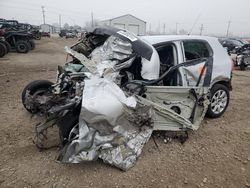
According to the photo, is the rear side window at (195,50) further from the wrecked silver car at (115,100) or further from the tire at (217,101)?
the tire at (217,101)

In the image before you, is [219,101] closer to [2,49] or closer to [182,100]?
[182,100]

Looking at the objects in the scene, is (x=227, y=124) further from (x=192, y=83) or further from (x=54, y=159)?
(x=54, y=159)

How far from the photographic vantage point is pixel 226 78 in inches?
179

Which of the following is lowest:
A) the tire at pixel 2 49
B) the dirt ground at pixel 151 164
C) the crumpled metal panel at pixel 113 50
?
the dirt ground at pixel 151 164

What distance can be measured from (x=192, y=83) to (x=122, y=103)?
1710 millimetres

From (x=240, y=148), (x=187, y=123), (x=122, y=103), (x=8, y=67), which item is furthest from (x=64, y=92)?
(x=8, y=67)

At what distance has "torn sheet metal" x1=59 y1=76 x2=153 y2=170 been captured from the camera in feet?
9.17

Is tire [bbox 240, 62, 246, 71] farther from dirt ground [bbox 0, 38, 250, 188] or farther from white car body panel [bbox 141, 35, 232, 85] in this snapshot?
dirt ground [bbox 0, 38, 250, 188]

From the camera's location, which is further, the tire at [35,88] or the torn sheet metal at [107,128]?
the tire at [35,88]

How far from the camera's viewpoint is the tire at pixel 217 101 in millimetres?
4430

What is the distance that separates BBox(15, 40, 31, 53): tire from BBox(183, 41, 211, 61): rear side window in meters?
12.6

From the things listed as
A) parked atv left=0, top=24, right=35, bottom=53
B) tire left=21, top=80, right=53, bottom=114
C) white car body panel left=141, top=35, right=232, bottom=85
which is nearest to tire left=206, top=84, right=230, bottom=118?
white car body panel left=141, top=35, right=232, bottom=85

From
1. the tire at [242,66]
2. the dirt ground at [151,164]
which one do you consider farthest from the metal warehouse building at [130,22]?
the dirt ground at [151,164]

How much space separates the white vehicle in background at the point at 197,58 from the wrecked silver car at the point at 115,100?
101mm
